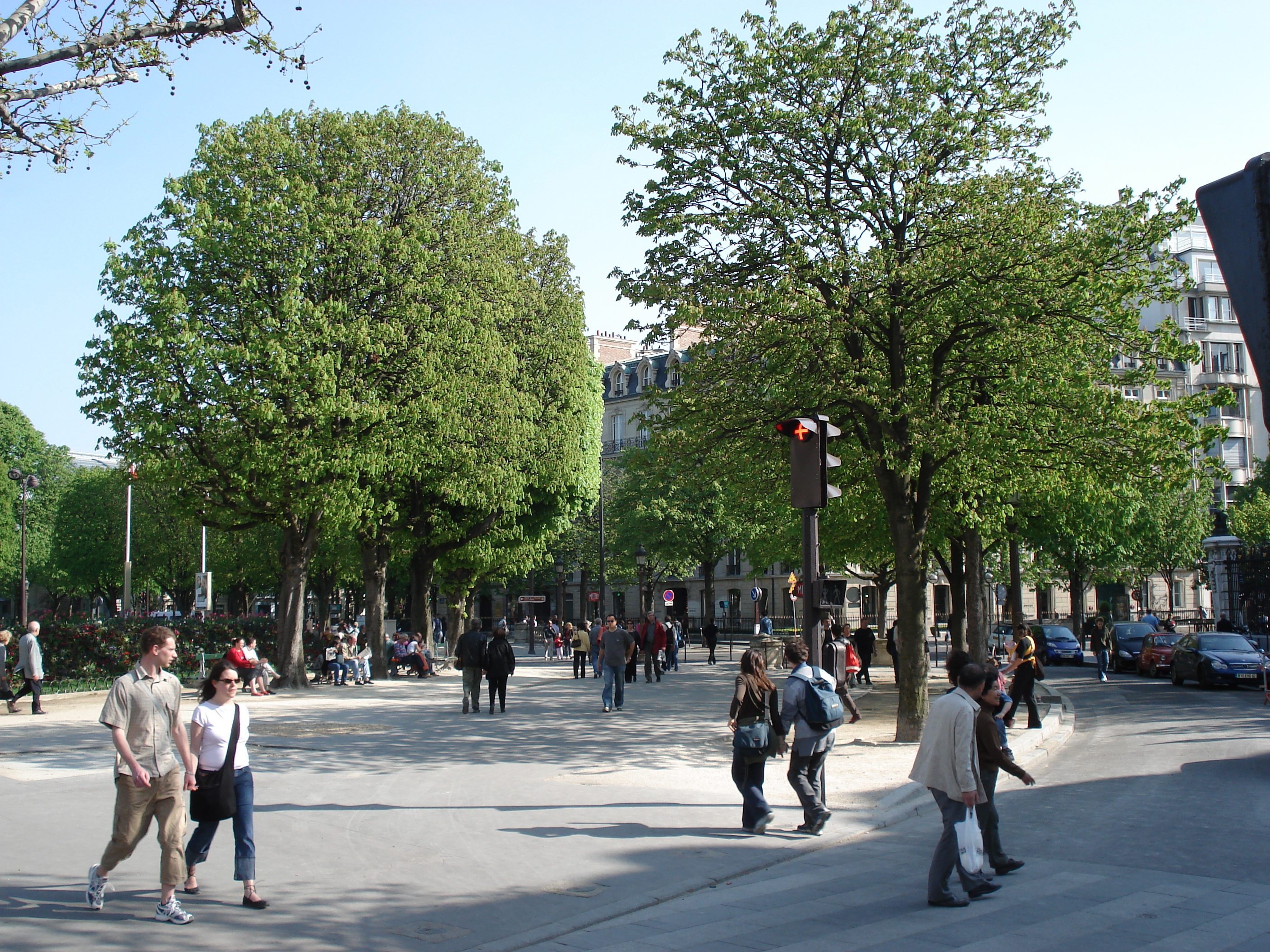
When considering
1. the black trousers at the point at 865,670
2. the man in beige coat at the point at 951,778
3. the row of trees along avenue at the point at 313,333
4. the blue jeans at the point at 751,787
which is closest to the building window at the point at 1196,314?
the black trousers at the point at 865,670

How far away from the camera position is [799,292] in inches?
617

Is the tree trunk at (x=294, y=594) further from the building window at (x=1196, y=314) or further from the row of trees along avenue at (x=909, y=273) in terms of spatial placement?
the building window at (x=1196, y=314)

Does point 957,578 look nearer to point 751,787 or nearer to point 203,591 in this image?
point 203,591

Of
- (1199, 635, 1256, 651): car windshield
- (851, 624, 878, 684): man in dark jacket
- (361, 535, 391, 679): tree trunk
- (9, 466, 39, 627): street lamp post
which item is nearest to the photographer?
(1199, 635, 1256, 651): car windshield

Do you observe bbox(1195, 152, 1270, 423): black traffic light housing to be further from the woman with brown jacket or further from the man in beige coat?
the woman with brown jacket

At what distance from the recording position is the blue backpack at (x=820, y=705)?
30.7ft

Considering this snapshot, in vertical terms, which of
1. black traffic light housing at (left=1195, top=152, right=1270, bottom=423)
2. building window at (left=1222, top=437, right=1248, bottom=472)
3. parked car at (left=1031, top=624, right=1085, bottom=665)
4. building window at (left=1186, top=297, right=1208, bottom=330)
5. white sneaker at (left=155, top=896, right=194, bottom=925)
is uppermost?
building window at (left=1186, top=297, right=1208, bottom=330)

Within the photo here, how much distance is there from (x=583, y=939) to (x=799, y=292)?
35.9 feet

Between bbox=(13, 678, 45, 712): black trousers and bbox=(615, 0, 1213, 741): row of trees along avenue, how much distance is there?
41.9 ft

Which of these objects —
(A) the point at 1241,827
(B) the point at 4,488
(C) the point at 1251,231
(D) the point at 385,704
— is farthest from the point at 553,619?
(C) the point at 1251,231

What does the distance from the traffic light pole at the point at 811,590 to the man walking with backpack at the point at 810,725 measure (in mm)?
1720

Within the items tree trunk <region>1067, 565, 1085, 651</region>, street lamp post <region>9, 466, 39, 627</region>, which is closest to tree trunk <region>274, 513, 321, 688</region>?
street lamp post <region>9, 466, 39, 627</region>

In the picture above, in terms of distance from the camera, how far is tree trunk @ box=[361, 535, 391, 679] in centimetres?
3178

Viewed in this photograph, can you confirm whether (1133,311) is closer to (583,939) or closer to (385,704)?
(583,939)
